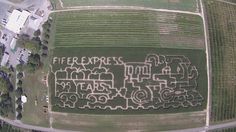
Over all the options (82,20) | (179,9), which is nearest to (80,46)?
(82,20)

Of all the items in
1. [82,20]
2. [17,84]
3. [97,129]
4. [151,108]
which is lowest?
[97,129]

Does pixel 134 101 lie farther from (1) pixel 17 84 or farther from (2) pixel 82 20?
(1) pixel 17 84

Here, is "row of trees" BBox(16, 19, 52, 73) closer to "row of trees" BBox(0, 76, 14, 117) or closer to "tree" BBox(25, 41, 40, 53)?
"tree" BBox(25, 41, 40, 53)

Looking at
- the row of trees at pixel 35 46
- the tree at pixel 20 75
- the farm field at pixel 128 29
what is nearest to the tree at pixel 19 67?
the row of trees at pixel 35 46

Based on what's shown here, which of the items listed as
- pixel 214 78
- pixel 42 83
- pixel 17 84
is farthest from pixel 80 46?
pixel 214 78

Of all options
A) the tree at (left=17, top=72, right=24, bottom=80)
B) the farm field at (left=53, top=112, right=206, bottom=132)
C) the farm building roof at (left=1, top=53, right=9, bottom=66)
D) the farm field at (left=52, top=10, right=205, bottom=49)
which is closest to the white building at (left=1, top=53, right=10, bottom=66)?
the farm building roof at (left=1, top=53, right=9, bottom=66)

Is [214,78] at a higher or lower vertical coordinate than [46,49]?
lower

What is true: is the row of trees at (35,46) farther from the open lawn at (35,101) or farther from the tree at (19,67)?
the open lawn at (35,101)

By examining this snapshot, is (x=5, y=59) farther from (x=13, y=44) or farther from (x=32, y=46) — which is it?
(x=32, y=46)
